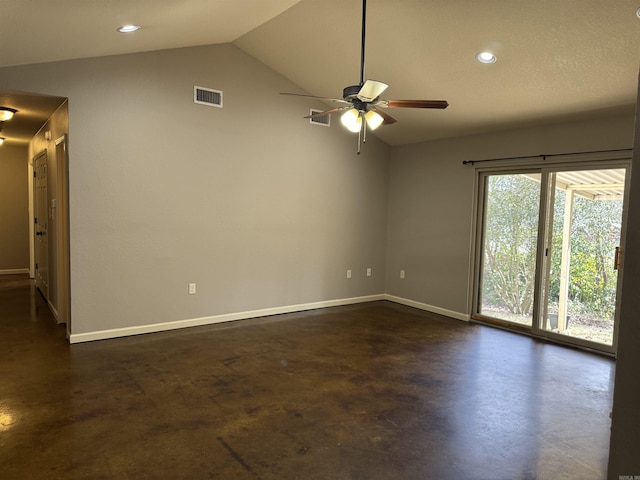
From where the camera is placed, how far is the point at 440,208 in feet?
20.7

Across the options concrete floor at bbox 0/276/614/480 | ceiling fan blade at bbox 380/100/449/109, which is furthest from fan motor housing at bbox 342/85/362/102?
concrete floor at bbox 0/276/614/480

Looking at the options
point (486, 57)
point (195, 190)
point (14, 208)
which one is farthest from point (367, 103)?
point (14, 208)

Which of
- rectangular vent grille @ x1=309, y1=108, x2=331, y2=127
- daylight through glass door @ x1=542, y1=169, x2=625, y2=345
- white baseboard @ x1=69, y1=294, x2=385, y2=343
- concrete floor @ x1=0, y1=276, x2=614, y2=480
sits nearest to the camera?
concrete floor @ x1=0, y1=276, x2=614, y2=480

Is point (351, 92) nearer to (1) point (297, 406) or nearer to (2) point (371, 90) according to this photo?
(2) point (371, 90)

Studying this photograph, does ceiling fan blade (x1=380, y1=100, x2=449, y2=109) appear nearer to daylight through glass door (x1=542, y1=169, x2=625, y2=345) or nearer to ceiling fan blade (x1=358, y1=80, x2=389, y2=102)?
ceiling fan blade (x1=358, y1=80, x2=389, y2=102)

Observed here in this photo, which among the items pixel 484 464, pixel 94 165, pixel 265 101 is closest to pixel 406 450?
pixel 484 464

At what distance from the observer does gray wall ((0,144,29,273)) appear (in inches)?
320

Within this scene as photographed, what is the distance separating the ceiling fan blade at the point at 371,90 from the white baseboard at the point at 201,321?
335 cm

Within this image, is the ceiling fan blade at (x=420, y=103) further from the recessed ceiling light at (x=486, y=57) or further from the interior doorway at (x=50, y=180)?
the interior doorway at (x=50, y=180)

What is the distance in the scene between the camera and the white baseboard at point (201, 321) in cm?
454

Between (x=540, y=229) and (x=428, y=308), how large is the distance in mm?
2016

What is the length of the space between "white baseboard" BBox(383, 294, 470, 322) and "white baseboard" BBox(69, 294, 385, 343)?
418mm

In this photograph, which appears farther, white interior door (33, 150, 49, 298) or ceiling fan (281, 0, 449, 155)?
white interior door (33, 150, 49, 298)

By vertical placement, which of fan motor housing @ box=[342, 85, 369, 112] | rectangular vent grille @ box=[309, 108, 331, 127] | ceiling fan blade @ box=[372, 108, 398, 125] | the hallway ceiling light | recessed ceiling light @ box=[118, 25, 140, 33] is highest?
recessed ceiling light @ box=[118, 25, 140, 33]
